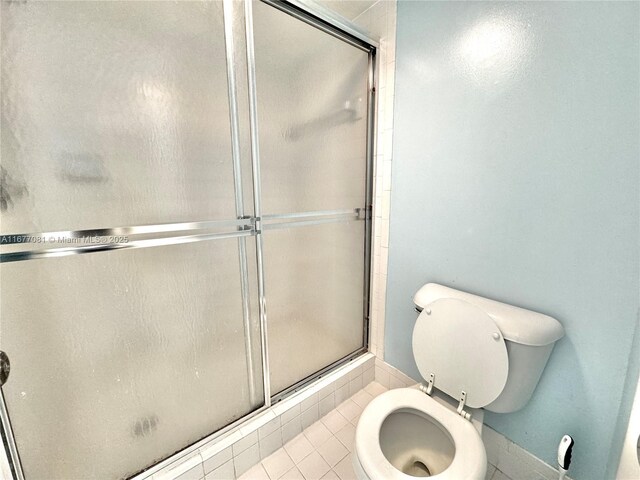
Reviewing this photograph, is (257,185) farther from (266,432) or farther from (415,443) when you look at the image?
(415,443)

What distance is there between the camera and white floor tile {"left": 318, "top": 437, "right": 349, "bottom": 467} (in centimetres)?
119

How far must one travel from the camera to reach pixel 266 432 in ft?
3.89

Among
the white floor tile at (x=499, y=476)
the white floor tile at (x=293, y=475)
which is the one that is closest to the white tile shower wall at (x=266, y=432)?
the white floor tile at (x=293, y=475)

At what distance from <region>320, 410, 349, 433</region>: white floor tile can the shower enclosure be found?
0.84 feet

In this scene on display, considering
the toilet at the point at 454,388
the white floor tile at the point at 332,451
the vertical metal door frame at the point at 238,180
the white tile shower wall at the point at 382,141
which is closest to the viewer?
the toilet at the point at 454,388

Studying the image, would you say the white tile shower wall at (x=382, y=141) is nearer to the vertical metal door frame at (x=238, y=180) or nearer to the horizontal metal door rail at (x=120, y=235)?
the horizontal metal door rail at (x=120, y=235)

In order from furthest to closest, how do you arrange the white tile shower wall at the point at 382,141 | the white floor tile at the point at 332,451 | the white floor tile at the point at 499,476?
the white tile shower wall at the point at 382,141 < the white floor tile at the point at 332,451 < the white floor tile at the point at 499,476

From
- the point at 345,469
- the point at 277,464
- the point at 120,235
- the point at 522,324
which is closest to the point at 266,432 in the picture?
the point at 277,464

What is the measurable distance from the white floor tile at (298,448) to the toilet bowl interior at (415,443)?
42 centimetres

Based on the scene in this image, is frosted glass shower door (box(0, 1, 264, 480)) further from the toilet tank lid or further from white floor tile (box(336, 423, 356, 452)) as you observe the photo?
the toilet tank lid

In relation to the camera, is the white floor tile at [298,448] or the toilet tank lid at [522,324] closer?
the toilet tank lid at [522,324]

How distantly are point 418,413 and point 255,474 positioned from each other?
0.77 meters

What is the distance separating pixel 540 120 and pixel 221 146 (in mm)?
1160

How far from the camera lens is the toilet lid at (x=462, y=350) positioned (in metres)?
0.91
